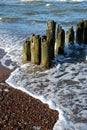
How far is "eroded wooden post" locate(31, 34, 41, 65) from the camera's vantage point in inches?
433

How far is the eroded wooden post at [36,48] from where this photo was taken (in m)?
11.0

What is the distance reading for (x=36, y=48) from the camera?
11055 millimetres

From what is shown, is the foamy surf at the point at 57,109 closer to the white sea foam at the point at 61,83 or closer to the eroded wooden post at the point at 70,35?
the white sea foam at the point at 61,83

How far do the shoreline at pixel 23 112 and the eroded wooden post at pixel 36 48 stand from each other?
213 centimetres

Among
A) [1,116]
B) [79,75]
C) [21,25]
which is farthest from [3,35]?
[1,116]

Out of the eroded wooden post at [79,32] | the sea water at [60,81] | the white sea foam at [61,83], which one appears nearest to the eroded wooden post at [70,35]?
the sea water at [60,81]

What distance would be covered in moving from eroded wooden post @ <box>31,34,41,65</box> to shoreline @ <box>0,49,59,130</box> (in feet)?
6.97

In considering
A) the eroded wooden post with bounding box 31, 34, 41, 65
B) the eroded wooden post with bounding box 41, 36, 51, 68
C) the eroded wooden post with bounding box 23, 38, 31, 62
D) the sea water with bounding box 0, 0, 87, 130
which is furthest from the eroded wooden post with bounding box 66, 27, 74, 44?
the eroded wooden post with bounding box 41, 36, 51, 68

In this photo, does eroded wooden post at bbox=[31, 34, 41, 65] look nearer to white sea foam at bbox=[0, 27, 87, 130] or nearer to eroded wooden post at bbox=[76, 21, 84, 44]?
white sea foam at bbox=[0, 27, 87, 130]

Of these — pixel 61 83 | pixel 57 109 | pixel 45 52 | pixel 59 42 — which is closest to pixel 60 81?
pixel 61 83

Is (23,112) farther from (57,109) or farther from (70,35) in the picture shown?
(70,35)

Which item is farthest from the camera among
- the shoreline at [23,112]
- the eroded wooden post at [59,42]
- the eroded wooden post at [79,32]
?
the eroded wooden post at [79,32]

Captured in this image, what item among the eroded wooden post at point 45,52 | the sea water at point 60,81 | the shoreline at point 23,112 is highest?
the eroded wooden post at point 45,52

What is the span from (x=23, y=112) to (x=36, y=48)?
3542mm
